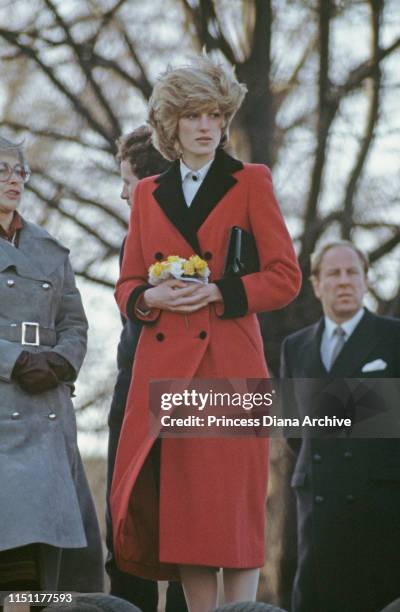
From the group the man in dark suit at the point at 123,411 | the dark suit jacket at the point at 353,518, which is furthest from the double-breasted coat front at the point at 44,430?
the dark suit jacket at the point at 353,518

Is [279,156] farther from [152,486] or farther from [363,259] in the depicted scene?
[152,486]

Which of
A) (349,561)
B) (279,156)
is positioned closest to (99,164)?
(279,156)

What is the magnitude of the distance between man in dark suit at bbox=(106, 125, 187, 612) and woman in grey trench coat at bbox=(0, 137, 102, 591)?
0.13 metres

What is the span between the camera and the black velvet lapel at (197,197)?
15.4 ft

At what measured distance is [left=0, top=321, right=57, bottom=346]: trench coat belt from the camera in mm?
4852

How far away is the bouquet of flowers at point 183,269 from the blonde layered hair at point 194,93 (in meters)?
0.44

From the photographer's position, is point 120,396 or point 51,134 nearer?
point 120,396

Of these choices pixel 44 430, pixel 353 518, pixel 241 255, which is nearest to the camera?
pixel 241 255

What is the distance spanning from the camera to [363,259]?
20.1 ft

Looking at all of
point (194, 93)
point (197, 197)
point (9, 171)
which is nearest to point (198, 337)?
point (197, 197)

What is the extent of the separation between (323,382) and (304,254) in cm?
286

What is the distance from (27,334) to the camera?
4.87 meters

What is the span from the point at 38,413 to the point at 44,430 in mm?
55

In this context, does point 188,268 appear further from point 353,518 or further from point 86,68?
point 86,68
